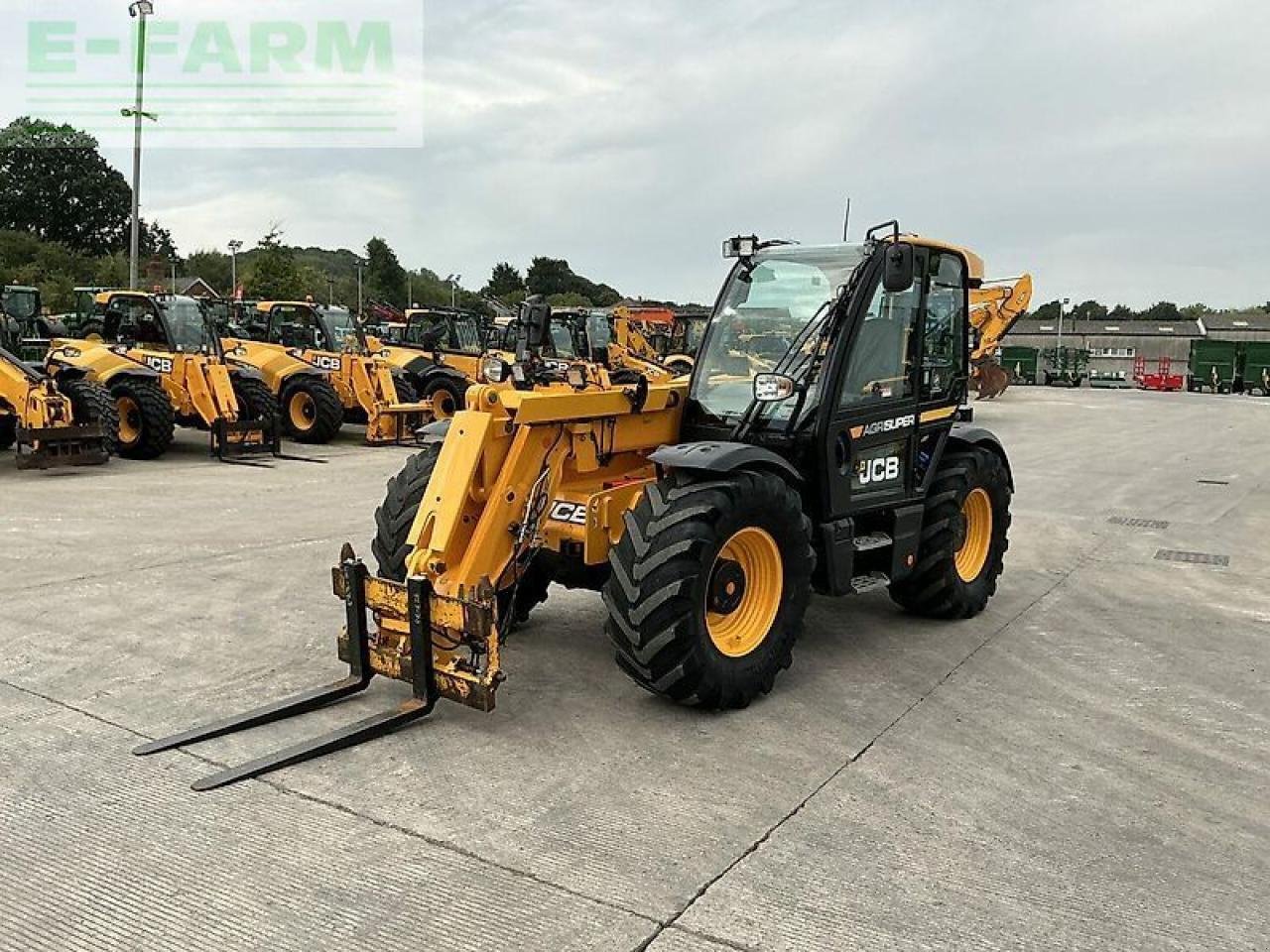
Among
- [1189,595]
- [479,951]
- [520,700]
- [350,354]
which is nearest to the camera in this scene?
[479,951]

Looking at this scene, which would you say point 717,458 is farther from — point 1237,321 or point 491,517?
point 1237,321

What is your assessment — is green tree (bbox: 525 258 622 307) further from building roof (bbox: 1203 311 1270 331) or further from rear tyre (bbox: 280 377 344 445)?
rear tyre (bbox: 280 377 344 445)

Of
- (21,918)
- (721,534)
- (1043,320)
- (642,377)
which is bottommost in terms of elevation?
(21,918)

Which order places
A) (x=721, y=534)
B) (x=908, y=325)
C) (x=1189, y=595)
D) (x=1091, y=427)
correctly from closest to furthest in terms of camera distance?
(x=721, y=534)
(x=908, y=325)
(x=1189, y=595)
(x=1091, y=427)

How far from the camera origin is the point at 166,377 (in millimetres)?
15172

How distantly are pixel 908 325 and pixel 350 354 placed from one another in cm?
1314

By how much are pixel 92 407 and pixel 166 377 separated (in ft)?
7.60

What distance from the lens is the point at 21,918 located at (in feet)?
10.2

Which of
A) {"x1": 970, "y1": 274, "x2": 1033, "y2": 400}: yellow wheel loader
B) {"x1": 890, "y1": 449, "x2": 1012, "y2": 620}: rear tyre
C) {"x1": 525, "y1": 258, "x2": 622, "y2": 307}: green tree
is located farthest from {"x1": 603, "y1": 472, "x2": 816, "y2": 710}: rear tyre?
{"x1": 525, "y1": 258, "x2": 622, "y2": 307}: green tree

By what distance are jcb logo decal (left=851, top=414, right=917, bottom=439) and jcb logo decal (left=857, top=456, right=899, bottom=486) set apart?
160 mm

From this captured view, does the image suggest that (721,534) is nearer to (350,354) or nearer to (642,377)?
(642,377)

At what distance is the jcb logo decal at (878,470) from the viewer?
18.9ft

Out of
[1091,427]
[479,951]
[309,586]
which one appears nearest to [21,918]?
[479,951]

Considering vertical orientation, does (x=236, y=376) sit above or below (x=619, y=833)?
above
